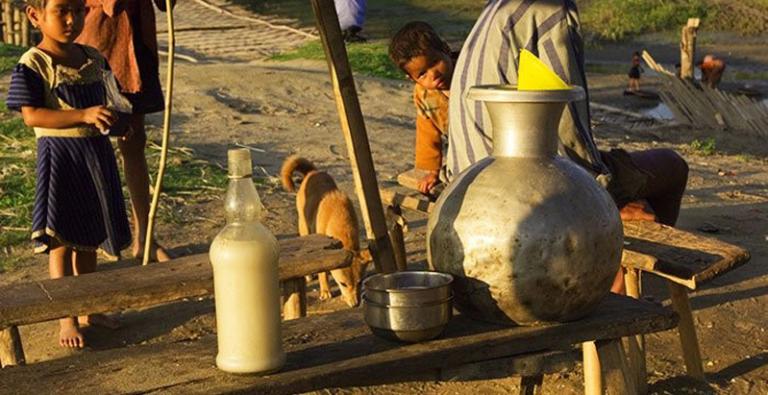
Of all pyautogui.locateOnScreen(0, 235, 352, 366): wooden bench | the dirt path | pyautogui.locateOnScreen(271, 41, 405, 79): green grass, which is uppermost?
pyautogui.locateOnScreen(0, 235, 352, 366): wooden bench

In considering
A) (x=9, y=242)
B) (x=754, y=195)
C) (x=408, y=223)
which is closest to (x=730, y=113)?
(x=754, y=195)

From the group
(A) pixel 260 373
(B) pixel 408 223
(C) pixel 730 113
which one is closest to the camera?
(A) pixel 260 373

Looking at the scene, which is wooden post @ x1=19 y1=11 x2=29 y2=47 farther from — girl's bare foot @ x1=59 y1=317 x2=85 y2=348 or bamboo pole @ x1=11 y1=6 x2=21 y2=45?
girl's bare foot @ x1=59 y1=317 x2=85 y2=348

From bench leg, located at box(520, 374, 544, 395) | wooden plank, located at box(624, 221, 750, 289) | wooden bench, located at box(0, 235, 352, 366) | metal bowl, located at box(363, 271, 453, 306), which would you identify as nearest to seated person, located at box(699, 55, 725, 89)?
wooden plank, located at box(624, 221, 750, 289)

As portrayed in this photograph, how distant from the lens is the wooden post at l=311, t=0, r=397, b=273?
144 inches

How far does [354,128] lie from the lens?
3887 mm

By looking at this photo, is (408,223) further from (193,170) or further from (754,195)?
(754,195)

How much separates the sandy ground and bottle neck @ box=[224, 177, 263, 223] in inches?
82.8

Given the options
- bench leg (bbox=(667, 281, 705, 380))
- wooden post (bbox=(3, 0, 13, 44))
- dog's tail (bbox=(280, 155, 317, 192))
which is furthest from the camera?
wooden post (bbox=(3, 0, 13, 44))

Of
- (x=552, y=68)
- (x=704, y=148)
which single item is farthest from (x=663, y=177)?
(x=704, y=148)

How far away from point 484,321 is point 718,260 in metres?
1.52

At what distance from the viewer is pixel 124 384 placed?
2656 mm

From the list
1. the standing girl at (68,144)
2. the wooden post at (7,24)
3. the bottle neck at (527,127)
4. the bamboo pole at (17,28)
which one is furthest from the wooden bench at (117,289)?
the wooden post at (7,24)

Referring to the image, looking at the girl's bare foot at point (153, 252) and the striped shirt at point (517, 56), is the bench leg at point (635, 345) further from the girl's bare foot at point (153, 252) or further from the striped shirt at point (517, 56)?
the girl's bare foot at point (153, 252)
